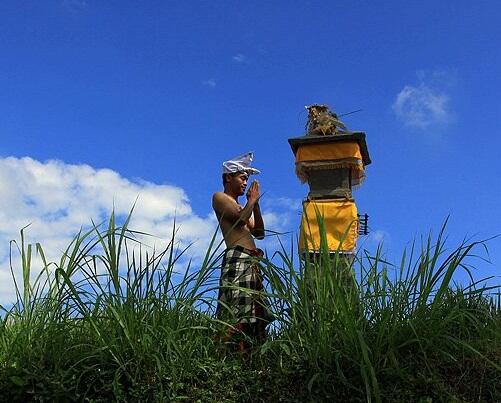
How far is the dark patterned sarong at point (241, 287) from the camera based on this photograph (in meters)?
3.43

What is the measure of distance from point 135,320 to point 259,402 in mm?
671

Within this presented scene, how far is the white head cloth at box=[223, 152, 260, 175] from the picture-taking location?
4.00m

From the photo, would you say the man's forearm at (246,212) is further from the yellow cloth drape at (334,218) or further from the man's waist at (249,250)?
the yellow cloth drape at (334,218)

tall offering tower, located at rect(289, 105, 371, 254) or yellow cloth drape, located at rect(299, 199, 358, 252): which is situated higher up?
tall offering tower, located at rect(289, 105, 371, 254)

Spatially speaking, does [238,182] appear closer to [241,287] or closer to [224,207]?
[224,207]

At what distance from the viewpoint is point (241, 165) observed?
401 cm

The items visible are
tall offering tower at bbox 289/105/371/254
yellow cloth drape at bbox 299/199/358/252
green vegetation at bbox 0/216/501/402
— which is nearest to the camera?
green vegetation at bbox 0/216/501/402

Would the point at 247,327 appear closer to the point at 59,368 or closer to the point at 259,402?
the point at 259,402

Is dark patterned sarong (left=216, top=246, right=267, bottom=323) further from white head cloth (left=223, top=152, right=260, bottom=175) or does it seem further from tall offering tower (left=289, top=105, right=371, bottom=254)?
tall offering tower (left=289, top=105, right=371, bottom=254)

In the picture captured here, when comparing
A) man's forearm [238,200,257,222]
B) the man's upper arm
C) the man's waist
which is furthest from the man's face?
the man's waist

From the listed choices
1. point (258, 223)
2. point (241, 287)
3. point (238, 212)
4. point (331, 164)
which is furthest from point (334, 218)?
point (241, 287)

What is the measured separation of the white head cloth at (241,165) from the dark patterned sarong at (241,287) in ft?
1.65

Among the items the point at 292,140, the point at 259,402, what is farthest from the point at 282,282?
the point at 292,140

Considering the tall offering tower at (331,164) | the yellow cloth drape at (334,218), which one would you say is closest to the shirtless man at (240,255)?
the yellow cloth drape at (334,218)
